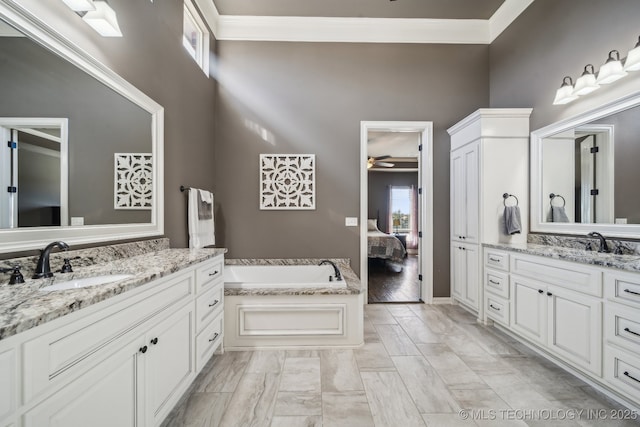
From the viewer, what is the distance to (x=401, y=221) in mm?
8906

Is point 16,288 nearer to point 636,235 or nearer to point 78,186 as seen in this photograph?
point 78,186

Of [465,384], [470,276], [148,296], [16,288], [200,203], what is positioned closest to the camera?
[16,288]

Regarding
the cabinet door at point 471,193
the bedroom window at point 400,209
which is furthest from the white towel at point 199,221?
the bedroom window at point 400,209

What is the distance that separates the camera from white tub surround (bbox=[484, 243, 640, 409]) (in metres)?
1.51

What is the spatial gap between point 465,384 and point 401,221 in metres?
7.34

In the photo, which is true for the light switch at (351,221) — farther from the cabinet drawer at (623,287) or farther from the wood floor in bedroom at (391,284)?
the cabinet drawer at (623,287)

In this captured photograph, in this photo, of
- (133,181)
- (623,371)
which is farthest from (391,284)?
(133,181)

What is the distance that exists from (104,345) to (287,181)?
2.63m

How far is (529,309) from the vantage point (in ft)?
7.25

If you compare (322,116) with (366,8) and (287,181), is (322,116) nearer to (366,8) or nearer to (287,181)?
(287,181)

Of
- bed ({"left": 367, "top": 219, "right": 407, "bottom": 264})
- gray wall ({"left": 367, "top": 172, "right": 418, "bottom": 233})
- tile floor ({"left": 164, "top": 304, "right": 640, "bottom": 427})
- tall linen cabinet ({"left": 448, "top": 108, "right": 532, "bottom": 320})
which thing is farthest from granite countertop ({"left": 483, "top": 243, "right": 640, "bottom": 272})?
gray wall ({"left": 367, "top": 172, "right": 418, "bottom": 233})

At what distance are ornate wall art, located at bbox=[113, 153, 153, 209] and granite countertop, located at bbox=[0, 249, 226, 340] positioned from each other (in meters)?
0.49

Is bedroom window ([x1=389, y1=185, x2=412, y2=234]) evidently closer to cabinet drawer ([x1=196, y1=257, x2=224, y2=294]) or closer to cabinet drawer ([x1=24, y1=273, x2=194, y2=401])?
cabinet drawer ([x1=196, y1=257, x2=224, y2=294])

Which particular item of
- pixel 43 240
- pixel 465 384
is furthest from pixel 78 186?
pixel 465 384
